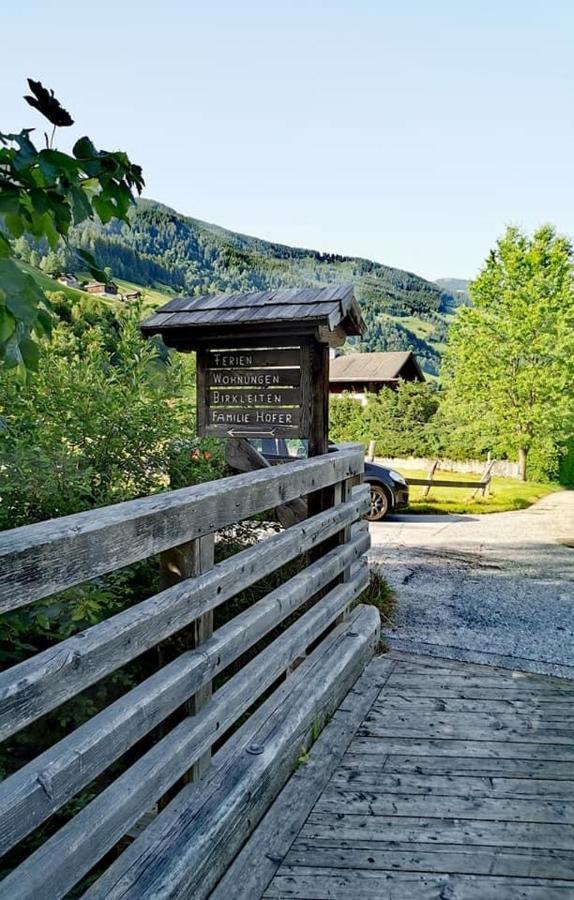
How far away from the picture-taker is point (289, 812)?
104 inches

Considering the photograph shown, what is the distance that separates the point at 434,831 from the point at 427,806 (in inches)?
6.8

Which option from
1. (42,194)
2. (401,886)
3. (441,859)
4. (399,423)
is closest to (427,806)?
(441,859)

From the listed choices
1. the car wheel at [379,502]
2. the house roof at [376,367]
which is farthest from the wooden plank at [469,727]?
the house roof at [376,367]

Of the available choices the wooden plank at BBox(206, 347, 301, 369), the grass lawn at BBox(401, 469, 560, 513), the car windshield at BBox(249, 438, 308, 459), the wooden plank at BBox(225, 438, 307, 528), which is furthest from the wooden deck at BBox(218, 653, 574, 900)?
the grass lawn at BBox(401, 469, 560, 513)

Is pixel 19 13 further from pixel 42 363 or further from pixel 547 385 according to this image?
pixel 547 385

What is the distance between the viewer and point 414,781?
9.73 feet

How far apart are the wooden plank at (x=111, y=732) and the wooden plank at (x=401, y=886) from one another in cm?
78

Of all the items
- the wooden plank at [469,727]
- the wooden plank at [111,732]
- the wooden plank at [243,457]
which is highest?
the wooden plank at [243,457]

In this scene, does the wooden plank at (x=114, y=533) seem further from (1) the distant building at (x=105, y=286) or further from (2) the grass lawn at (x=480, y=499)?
(2) the grass lawn at (x=480, y=499)

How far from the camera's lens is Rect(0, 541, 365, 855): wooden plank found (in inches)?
55.3

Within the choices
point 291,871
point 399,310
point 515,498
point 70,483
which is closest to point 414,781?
point 291,871

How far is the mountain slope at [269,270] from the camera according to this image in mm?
38097

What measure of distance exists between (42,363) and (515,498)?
15.2 metres

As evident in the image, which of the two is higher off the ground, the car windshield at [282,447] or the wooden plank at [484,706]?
the car windshield at [282,447]
